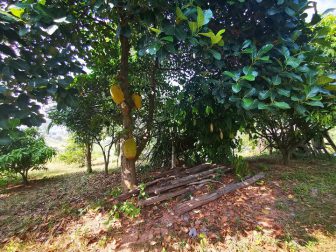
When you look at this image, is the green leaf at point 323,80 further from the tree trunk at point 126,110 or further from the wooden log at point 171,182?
the tree trunk at point 126,110

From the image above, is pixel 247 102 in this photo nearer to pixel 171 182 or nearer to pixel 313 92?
pixel 313 92

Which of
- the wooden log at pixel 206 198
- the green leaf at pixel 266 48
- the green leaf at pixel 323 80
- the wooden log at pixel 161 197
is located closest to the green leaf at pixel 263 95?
the green leaf at pixel 266 48

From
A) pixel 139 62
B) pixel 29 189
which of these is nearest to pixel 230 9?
pixel 139 62

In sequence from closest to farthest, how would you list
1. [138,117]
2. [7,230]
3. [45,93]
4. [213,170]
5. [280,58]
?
1. [45,93]
2. [280,58]
3. [7,230]
4. [213,170]
5. [138,117]

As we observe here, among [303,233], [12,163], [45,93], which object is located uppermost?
[45,93]

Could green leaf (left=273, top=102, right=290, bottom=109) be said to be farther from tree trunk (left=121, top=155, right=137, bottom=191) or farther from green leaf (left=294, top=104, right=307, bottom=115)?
tree trunk (left=121, top=155, right=137, bottom=191)

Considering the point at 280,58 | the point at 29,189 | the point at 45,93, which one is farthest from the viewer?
the point at 29,189

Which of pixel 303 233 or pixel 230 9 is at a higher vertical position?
pixel 230 9

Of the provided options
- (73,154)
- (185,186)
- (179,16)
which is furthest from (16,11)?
(73,154)

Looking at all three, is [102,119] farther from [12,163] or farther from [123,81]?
[12,163]

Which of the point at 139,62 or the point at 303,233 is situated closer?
the point at 303,233

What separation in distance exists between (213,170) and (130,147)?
1525 mm

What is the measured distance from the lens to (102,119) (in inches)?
198

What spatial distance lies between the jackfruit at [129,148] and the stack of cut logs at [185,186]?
1.61 ft
